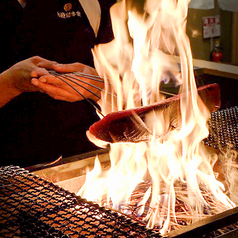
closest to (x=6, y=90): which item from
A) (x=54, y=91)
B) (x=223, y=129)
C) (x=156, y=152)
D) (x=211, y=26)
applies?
(x=54, y=91)

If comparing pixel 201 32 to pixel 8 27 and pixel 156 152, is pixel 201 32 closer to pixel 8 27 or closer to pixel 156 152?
pixel 8 27

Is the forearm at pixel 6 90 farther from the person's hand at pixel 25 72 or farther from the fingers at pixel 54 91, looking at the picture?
the fingers at pixel 54 91

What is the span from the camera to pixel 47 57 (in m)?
2.28

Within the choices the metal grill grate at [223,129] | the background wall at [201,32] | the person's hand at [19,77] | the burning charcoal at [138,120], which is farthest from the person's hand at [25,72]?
the background wall at [201,32]

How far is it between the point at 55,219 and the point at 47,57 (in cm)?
134

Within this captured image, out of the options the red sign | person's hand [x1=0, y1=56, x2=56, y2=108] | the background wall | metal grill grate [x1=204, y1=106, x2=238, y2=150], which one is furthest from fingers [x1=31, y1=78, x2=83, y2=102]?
the red sign

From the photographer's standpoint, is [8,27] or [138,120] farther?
[8,27]

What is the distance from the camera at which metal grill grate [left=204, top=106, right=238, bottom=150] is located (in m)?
1.76

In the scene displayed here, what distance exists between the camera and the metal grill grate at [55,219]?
40.8 inches

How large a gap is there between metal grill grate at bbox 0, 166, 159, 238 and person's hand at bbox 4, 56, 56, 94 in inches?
25.0

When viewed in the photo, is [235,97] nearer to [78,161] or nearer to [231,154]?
[231,154]

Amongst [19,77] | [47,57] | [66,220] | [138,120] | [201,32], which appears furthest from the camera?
[201,32]

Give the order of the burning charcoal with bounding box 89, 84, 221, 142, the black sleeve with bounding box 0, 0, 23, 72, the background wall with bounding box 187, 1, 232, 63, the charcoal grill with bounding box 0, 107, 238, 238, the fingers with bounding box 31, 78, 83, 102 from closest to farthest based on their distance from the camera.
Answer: the charcoal grill with bounding box 0, 107, 238, 238 < the burning charcoal with bounding box 89, 84, 221, 142 < the fingers with bounding box 31, 78, 83, 102 < the black sleeve with bounding box 0, 0, 23, 72 < the background wall with bounding box 187, 1, 232, 63

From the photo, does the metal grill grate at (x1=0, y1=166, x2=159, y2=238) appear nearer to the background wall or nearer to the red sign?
the background wall
